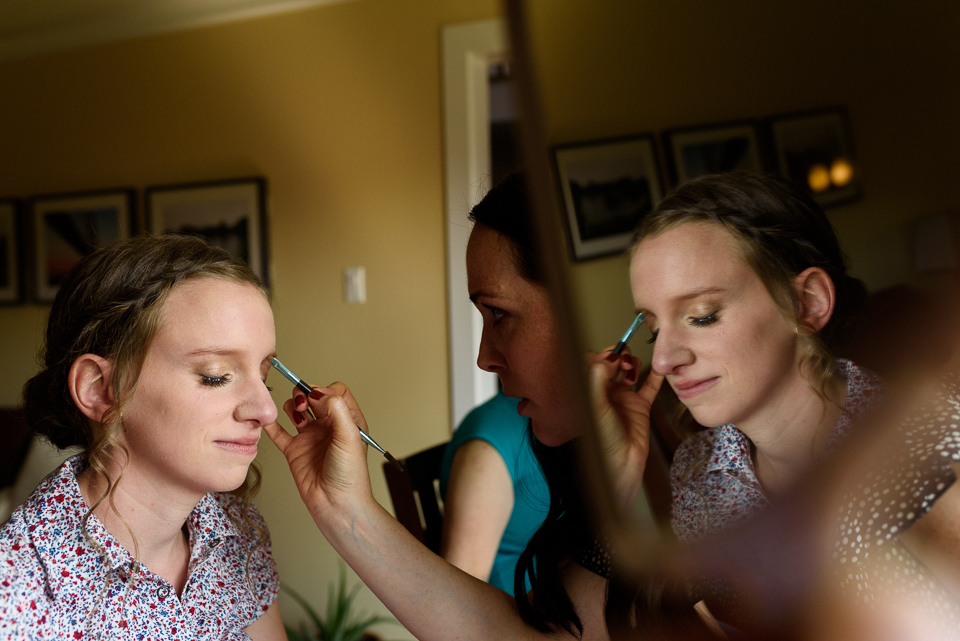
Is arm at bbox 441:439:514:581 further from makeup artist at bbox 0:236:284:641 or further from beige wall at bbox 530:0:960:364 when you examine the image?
beige wall at bbox 530:0:960:364

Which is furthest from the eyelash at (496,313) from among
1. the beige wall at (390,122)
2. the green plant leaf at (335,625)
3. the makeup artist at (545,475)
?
the green plant leaf at (335,625)

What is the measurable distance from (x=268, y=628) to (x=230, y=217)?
1135mm

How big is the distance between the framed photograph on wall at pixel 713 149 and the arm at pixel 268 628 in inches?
18.1

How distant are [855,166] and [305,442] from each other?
1.17 ft

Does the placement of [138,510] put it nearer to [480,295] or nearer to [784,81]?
[480,295]

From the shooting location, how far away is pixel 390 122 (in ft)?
4.23

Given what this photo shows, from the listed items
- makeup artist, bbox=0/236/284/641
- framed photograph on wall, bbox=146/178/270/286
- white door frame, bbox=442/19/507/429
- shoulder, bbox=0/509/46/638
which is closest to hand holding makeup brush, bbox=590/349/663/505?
white door frame, bbox=442/19/507/429

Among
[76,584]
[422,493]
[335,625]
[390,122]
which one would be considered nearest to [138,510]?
[76,584]

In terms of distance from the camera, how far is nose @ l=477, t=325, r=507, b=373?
0.35m

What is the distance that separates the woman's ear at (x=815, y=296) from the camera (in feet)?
0.68

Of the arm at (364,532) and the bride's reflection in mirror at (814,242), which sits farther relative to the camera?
the arm at (364,532)

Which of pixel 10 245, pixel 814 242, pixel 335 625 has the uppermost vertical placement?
pixel 10 245

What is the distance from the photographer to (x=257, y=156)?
1.23 metres

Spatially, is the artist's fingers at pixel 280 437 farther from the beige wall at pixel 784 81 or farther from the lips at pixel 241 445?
the beige wall at pixel 784 81
